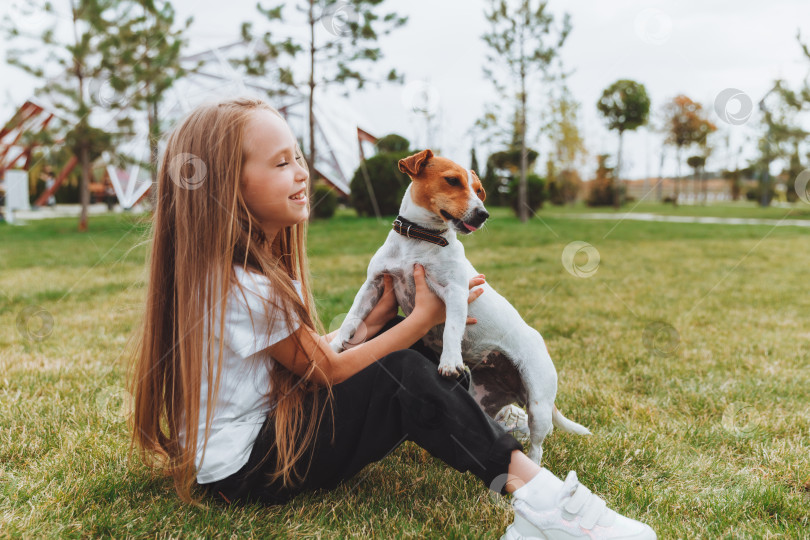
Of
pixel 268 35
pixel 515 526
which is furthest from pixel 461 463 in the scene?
pixel 268 35

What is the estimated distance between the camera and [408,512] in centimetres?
199

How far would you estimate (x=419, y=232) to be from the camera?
2092 millimetres

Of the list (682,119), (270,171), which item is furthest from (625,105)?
(682,119)

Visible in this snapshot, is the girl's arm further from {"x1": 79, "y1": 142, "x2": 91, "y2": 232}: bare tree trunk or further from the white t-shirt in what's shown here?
{"x1": 79, "y1": 142, "x2": 91, "y2": 232}: bare tree trunk

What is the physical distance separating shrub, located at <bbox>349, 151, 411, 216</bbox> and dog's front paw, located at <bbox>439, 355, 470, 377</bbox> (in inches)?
287

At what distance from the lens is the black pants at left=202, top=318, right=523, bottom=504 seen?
1.74m

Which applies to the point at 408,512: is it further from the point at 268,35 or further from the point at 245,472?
the point at 268,35

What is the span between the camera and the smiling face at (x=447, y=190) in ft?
6.57

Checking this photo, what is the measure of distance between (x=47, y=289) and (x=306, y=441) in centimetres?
574

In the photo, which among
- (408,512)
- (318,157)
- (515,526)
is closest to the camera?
(515,526)

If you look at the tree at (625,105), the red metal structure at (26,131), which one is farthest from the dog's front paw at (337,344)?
the red metal structure at (26,131)

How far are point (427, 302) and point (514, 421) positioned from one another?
908 mm

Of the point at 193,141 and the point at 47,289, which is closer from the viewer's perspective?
the point at 193,141

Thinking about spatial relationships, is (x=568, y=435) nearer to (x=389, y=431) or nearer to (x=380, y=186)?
(x=389, y=431)
